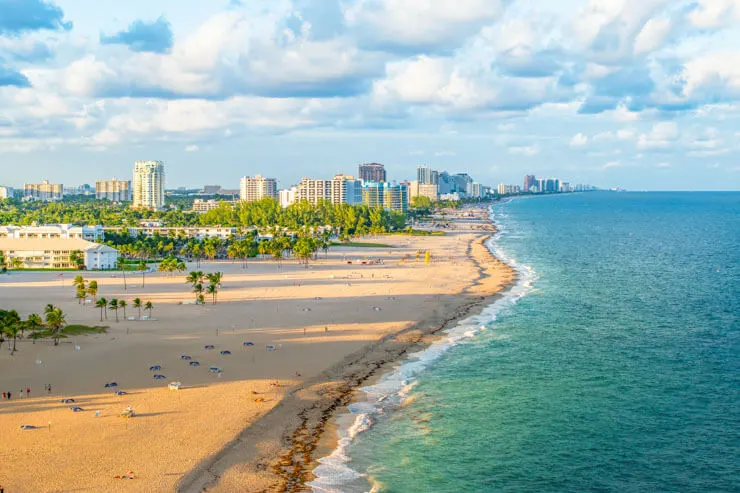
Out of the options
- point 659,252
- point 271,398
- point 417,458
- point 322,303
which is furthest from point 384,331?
point 659,252

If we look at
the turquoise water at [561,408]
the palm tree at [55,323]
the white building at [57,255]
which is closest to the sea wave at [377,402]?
the turquoise water at [561,408]

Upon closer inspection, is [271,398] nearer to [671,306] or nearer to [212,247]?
[671,306]

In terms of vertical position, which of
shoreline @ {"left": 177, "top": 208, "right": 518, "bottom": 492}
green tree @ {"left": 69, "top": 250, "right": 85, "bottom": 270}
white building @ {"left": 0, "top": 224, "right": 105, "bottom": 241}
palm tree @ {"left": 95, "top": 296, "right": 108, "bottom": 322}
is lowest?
shoreline @ {"left": 177, "top": 208, "right": 518, "bottom": 492}

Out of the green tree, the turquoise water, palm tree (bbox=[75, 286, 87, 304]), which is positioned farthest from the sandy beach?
the green tree

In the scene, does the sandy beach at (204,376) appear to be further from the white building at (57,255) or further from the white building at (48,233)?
the white building at (48,233)

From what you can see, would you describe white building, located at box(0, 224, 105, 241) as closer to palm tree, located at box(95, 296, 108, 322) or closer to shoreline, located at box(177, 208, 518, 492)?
palm tree, located at box(95, 296, 108, 322)
